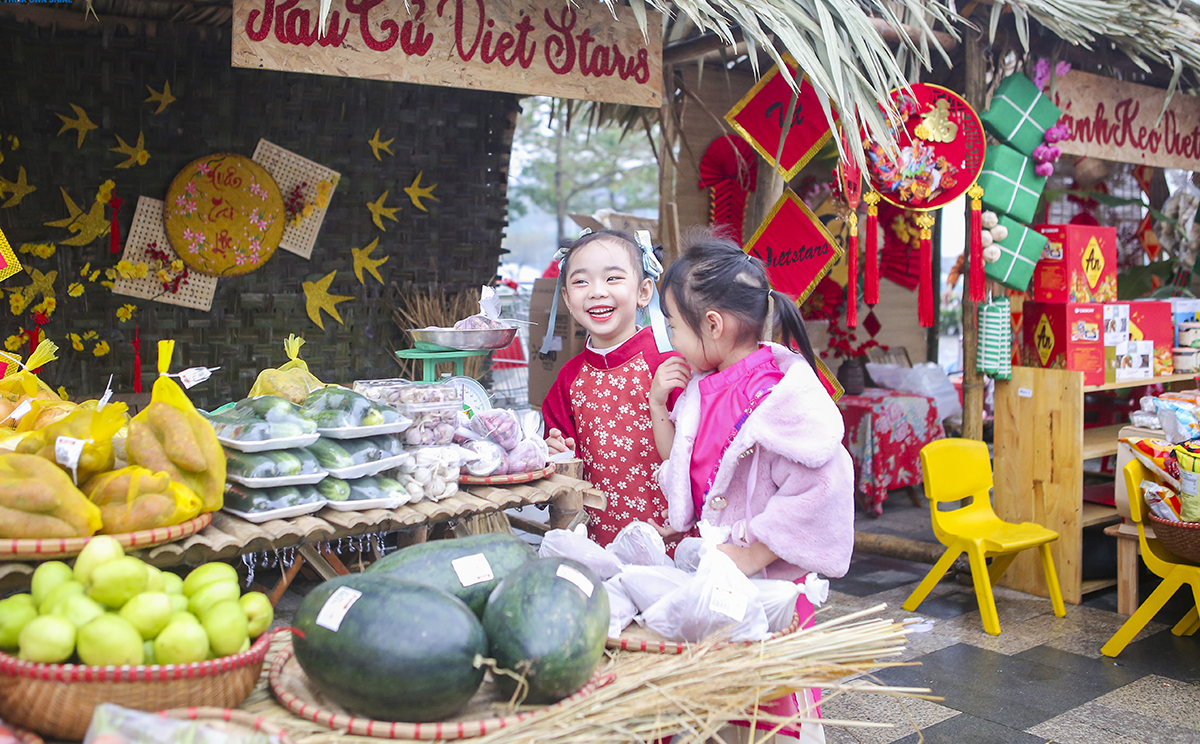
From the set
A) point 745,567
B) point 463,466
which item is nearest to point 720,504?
point 745,567

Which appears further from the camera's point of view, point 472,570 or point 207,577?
point 472,570

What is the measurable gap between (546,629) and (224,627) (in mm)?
499

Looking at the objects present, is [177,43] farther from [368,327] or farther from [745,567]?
[745,567]

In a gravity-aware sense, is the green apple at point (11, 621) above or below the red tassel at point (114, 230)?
below

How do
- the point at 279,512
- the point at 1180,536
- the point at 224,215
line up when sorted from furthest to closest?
the point at 224,215, the point at 1180,536, the point at 279,512

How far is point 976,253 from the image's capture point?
4371 millimetres

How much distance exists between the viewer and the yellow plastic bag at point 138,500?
65.7 inches

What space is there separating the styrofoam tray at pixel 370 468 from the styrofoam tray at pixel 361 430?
63 mm

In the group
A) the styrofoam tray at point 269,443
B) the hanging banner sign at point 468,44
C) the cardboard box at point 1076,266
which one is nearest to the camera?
the styrofoam tray at point 269,443

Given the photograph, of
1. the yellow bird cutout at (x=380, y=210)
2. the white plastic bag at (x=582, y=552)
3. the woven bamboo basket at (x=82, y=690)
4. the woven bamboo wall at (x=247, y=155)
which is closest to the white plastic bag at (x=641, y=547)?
the white plastic bag at (x=582, y=552)

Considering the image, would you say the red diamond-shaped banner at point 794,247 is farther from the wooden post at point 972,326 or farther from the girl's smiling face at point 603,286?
the girl's smiling face at point 603,286

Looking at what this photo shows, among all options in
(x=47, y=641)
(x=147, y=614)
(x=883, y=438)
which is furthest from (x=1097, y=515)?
(x=47, y=641)

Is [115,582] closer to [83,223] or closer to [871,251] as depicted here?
[871,251]

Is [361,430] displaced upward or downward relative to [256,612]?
upward
